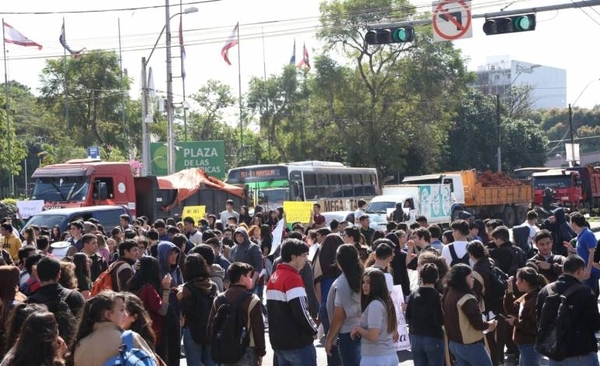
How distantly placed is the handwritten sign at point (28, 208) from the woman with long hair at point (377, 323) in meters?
18.8

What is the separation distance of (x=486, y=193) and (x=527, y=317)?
36.5 m

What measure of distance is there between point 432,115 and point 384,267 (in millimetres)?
49585

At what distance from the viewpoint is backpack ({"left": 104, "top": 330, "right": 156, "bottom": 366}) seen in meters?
5.55

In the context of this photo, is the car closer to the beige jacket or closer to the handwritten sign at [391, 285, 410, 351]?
the handwritten sign at [391, 285, 410, 351]

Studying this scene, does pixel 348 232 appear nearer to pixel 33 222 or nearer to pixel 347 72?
pixel 33 222

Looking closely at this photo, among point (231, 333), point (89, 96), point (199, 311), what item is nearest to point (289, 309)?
point (231, 333)

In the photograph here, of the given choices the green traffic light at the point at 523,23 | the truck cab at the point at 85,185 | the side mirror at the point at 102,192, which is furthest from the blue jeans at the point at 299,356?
the side mirror at the point at 102,192

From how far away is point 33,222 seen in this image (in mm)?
21000

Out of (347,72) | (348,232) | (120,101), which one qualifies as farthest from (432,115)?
(348,232)

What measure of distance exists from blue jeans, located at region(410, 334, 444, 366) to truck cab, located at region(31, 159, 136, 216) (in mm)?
20057

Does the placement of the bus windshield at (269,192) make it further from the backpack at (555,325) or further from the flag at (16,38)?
the backpack at (555,325)

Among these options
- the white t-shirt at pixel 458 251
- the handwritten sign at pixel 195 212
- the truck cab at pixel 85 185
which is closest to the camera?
the white t-shirt at pixel 458 251

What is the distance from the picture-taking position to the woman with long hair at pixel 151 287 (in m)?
8.98

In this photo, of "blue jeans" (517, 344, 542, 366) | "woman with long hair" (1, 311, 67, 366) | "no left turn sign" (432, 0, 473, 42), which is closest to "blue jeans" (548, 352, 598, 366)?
"blue jeans" (517, 344, 542, 366)
